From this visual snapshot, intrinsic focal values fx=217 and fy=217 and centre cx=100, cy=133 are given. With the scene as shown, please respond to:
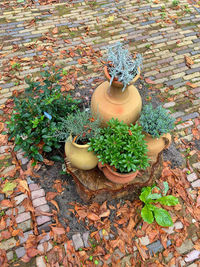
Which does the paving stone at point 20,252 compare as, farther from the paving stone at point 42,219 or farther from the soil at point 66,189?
the soil at point 66,189

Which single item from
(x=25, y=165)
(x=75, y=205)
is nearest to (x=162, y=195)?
(x=75, y=205)

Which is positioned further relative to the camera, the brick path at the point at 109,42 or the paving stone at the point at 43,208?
the brick path at the point at 109,42

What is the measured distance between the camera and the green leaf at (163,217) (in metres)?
2.54

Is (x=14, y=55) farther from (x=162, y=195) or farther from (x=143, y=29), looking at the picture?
(x=162, y=195)

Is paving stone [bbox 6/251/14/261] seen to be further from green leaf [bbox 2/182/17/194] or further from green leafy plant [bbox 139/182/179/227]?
green leafy plant [bbox 139/182/179/227]

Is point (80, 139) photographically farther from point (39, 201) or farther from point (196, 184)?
point (196, 184)

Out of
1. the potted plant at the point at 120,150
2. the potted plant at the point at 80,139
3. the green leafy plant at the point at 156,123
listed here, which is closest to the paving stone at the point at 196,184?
the green leafy plant at the point at 156,123

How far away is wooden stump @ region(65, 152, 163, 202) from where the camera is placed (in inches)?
97.2

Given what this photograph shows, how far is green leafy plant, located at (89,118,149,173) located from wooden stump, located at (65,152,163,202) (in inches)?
12.2

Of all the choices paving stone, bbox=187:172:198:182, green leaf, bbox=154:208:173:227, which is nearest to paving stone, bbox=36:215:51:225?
green leaf, bbox=154:208:173:227

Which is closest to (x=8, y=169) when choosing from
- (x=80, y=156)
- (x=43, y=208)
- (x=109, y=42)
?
(x=43, y=208)

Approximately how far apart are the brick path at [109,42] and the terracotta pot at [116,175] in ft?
3.69

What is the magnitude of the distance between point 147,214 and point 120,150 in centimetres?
94

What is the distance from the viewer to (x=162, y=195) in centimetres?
283
